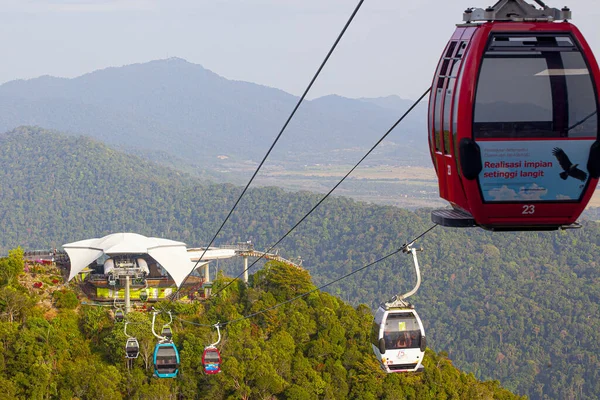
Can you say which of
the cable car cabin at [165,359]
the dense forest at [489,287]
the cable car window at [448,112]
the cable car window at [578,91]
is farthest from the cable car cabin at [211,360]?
the dense forest at [489,287]

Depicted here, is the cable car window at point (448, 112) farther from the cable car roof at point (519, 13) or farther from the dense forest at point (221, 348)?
the dense forest at point (221, 348)

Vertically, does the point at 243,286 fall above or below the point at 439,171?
below

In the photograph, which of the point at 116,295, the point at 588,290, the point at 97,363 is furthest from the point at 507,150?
the point at 588,290

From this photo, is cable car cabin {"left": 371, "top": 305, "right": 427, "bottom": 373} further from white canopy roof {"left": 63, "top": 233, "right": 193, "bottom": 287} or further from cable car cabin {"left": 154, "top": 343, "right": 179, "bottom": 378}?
white canopy roof {"left": 63, "top": 233, "right": 193, "bottom": 287}

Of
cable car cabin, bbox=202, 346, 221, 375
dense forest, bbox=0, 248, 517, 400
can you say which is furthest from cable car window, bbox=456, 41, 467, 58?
dense forest, bbox=0, 248, 517, 400

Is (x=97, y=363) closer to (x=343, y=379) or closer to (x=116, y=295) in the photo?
(x=116, y=295)

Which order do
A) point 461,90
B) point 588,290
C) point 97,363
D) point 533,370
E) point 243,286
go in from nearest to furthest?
point 461,90 < point 97,363 < point 243,286 < point 533,370 < point 588,290
